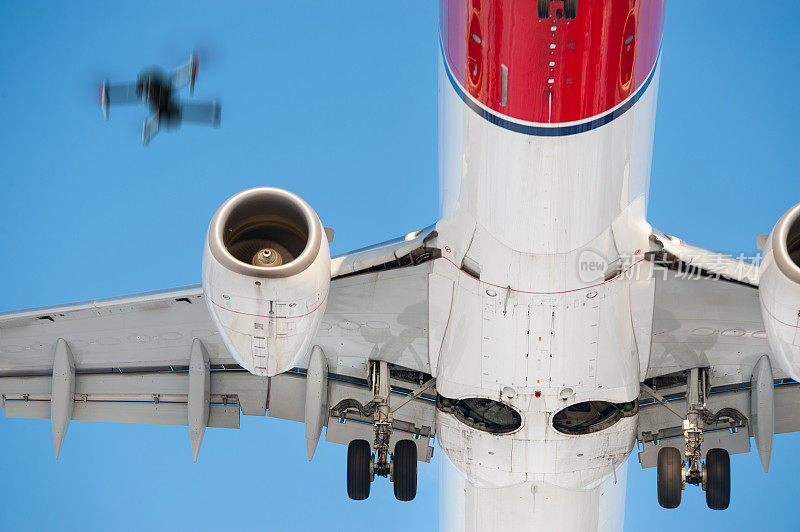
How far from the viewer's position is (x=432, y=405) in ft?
47.9

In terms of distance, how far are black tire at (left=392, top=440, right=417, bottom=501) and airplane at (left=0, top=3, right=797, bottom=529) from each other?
4cm

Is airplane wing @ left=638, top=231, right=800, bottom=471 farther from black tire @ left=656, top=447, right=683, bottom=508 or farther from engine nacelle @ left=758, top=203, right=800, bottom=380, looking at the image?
engine nacelle @ left=758, top=203, right=800, bottom=380

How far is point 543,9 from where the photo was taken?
8.92m

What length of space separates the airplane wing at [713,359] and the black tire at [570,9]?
359 centimetres

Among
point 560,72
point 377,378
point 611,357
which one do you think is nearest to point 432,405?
point 377,378

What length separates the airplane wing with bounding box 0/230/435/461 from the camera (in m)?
13.4

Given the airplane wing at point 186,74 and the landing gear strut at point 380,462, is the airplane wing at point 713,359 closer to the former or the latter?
the landing gear strut at point 380,462

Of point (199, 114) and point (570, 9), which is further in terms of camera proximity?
point (199, 114)

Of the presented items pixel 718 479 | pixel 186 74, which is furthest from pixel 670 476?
pixel 186 74

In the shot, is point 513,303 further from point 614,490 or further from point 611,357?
point 614,490

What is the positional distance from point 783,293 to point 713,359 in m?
3.63

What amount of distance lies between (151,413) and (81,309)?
2.16 m

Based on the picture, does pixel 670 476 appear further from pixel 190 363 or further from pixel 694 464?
pixel 190 363

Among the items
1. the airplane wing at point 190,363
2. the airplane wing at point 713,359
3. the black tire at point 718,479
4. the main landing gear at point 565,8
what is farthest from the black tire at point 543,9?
the black tire at point 718,479
